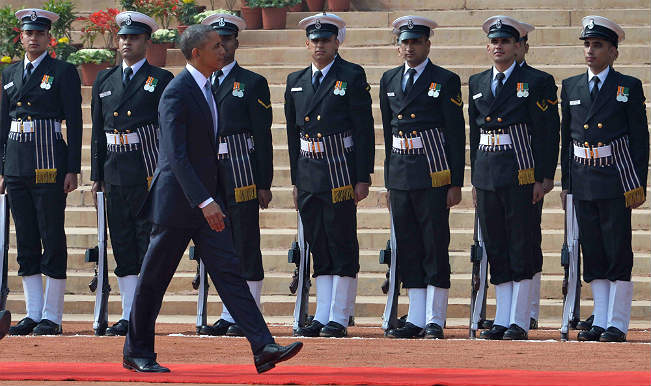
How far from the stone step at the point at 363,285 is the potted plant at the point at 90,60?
3.62 metres

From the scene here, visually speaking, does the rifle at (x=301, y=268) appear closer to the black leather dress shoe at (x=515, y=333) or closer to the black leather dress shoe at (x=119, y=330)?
the black leather dress shoe at (x=119, y=330)

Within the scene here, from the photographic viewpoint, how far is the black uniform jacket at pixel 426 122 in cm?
1160

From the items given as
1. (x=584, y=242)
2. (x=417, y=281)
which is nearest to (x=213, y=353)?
(x=417, y=281)

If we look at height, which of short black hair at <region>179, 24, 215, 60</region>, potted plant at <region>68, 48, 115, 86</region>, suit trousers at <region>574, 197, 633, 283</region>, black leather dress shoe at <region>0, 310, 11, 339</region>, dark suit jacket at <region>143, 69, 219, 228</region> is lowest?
black leather dress shoe at <region>0, 310, 11, 339</region>

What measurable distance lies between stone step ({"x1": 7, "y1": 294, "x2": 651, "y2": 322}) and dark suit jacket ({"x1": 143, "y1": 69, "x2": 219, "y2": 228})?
4423 mm

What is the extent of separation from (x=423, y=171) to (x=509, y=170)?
2.07 feet

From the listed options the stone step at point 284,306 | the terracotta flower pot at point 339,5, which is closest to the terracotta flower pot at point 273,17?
the terracotta flower pot at point 339,5

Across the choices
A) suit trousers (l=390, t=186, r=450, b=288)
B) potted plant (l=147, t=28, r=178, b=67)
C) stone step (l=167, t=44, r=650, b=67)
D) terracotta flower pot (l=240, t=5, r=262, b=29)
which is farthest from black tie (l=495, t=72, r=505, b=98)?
terracotta flower pot (l=240, t=5, r=262, b=29)

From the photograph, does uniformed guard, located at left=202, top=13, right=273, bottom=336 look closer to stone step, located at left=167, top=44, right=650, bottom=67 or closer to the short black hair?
the short black hair

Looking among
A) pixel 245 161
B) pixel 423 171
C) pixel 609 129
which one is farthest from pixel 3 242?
pixel 609 129

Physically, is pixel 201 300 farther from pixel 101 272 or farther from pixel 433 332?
pixel 433 332

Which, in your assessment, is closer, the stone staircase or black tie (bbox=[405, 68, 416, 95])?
black tie (bbox=[405, 68, 416, 95])

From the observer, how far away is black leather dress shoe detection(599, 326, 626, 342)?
36.9 ft

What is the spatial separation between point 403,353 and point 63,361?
2.21 metres
